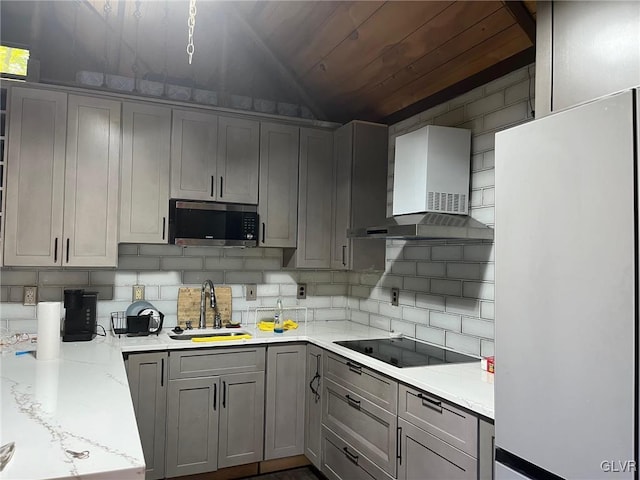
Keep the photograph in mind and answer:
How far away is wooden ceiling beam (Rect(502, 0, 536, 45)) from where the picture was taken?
2328mm

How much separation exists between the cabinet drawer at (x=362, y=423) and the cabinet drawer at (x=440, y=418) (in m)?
0.15

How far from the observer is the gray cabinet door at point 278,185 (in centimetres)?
361

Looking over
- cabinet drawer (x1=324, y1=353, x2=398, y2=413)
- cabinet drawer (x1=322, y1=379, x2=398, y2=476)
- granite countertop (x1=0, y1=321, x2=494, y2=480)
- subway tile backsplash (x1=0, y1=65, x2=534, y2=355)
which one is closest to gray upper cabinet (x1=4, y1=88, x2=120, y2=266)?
subway tile backsplash (x1=0, y1=65, x2=534, y2=355)

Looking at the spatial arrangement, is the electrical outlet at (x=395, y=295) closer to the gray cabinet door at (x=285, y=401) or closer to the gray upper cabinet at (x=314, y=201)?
the gray upper cabinet at (x=314, y=201)

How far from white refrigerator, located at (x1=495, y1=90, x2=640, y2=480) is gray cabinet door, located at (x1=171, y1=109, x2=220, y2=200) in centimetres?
227

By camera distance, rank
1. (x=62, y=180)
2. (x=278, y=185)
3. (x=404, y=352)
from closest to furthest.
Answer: (x=404, y=352) → (x=62, y=180) → (x=278, y=185)

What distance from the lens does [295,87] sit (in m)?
3.83

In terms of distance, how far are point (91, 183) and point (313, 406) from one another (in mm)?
2061

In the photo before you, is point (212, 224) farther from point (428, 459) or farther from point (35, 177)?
point (428, 459)

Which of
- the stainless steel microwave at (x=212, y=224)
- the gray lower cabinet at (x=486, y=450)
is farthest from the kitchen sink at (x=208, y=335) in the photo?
the gray lower cabinet at (x=486, y=450)

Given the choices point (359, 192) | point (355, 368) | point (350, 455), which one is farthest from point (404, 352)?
point (359, 192)

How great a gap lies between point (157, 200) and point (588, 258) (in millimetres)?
2714

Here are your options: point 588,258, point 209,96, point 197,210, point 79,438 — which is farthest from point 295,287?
point 588,258

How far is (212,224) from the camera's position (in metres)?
3.41
